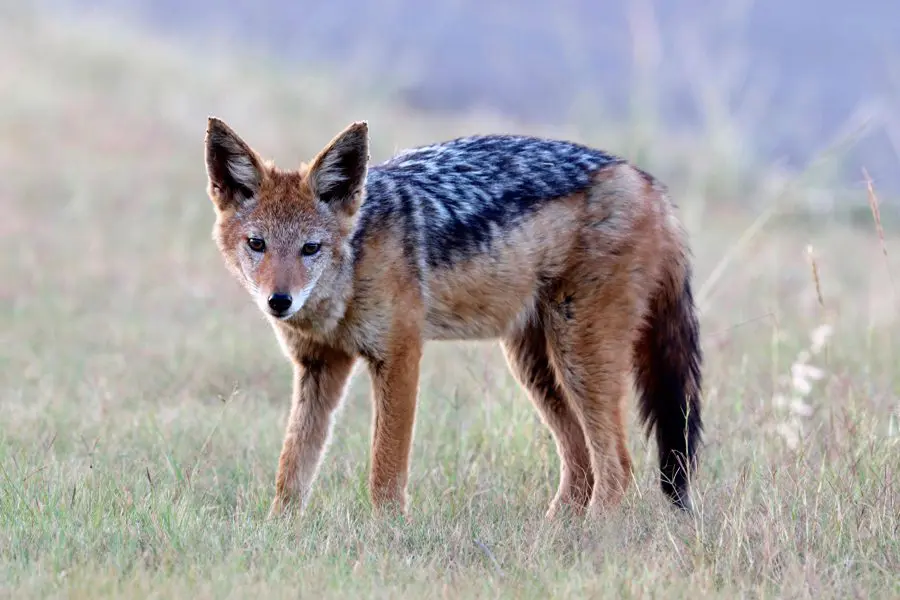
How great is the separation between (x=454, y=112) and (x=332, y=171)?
1355 centimetres

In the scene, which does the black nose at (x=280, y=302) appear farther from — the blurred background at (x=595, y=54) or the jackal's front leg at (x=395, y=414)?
the blurred background at (x=595, y=54)

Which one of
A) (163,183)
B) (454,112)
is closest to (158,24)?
(454,112)

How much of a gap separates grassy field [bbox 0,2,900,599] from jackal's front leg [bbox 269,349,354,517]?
17 cm

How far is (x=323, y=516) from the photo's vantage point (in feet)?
17.1

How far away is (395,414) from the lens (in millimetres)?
5625

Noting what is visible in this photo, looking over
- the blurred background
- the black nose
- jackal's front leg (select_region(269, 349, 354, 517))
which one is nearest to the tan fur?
jackal's front leg (select_region(269, 349, 354, 517))

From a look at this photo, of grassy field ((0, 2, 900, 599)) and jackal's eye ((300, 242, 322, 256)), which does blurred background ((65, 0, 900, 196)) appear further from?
jackal's eye ((300, 242, 322, 256))

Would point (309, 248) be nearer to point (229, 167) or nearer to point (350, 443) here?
point (229, 167)

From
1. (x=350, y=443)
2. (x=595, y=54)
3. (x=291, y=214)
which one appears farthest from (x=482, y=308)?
(x=595, y=54)

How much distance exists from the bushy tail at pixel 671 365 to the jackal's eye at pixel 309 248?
1.68 metres

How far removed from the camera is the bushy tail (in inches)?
233

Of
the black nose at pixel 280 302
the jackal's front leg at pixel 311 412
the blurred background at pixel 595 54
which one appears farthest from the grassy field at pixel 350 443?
the blurred background at pixel 595 54

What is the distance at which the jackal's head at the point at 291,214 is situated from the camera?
18.1 feet

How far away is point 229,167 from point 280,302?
0.79 m
